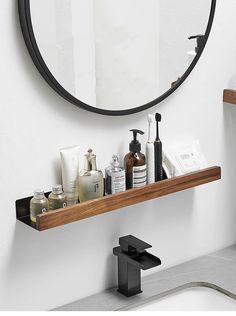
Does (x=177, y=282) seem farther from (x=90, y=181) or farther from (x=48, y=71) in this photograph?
(x=48, y=71)

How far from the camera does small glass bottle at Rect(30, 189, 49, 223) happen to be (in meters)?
1.58

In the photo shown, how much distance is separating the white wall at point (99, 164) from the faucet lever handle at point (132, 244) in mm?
50

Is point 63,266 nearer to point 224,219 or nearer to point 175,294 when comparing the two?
point 175,294

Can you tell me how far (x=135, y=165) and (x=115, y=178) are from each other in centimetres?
8

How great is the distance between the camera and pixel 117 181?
66.2 inches

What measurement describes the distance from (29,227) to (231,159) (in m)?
0.74

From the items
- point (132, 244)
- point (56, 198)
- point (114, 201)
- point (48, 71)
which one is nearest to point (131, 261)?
point (132, 244)

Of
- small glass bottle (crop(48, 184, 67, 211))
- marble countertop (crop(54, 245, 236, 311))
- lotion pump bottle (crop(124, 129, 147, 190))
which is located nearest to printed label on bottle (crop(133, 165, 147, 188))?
lotion pump bottle (crop(124, 129, 147, 190))

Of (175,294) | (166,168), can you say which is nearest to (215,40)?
(166,168)

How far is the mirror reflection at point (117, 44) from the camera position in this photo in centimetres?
154

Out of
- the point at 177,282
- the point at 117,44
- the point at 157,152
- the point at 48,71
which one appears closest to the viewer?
the point at 48,71

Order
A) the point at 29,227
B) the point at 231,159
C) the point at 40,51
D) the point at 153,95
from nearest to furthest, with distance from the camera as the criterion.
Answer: the point at 40,51
the point at 29,227
the point at 153,95
the point at 231,159

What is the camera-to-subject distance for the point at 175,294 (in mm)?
1838

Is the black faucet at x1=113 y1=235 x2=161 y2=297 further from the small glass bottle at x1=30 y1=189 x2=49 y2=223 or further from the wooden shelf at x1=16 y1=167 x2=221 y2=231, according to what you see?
the small glass bottle at x1=30 y1=189 x2=49 y2=223
